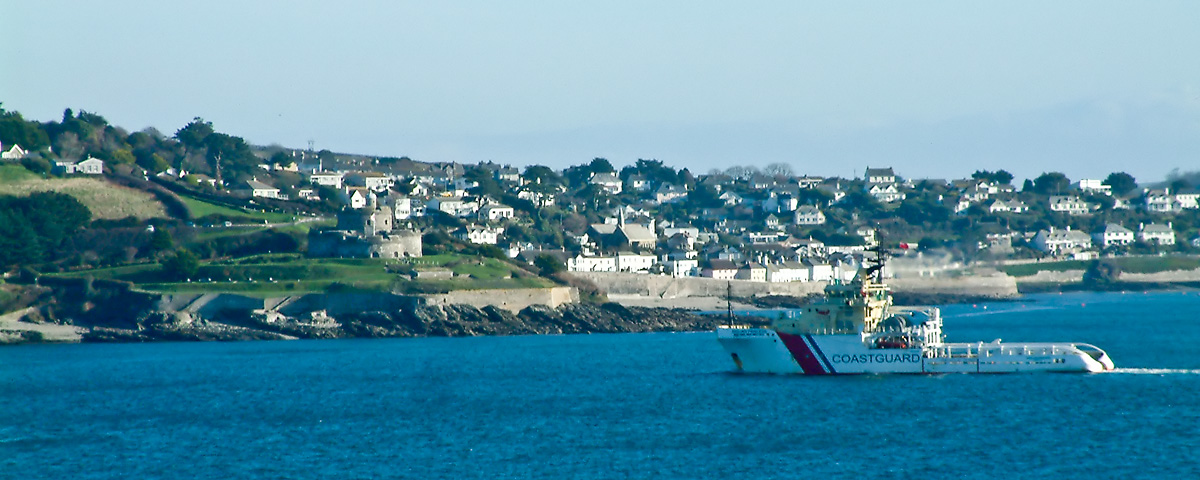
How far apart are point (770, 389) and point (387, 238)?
53.0 m

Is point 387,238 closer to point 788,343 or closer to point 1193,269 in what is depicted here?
point 788,343

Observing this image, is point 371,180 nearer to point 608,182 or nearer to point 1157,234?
point 608,182

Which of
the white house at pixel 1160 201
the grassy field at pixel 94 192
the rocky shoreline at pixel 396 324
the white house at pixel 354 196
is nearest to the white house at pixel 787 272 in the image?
the rocky shoreline at pixel 396 324

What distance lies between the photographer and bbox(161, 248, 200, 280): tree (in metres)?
84.6

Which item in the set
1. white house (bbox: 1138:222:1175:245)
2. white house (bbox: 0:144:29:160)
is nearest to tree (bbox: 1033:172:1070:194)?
white house (bbox: 1138:222:1175:245)

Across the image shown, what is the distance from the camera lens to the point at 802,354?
48844 millimetres

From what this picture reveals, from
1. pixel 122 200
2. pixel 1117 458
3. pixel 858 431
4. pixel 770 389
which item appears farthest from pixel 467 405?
pixel 122 200

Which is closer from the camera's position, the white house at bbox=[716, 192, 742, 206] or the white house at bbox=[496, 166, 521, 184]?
the white house at bbox=[496, 166, 521, 184]

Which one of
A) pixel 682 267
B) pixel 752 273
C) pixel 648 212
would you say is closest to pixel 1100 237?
pixel 648 212

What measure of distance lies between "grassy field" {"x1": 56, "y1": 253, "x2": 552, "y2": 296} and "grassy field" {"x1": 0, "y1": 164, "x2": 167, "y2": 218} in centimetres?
2230

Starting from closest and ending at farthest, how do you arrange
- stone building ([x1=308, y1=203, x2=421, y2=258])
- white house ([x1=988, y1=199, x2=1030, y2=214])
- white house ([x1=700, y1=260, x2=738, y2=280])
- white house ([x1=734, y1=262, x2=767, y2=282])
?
stone building ([x1=308, y1=203, x2=421, y2=258]) → white house ([x1=734, y1=262, x2=767, y2=282]) → white house ([x1=700, y1=260, x2=738, y2=280]) → white house ([x1=988, y1=199, x2=1030, y2=214])

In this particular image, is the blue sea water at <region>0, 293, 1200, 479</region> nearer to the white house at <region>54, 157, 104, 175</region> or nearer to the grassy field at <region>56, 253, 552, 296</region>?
the grassy field at <region>56, 253, 552, 296</region>

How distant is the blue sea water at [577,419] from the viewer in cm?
3256

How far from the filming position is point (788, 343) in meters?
49.0
